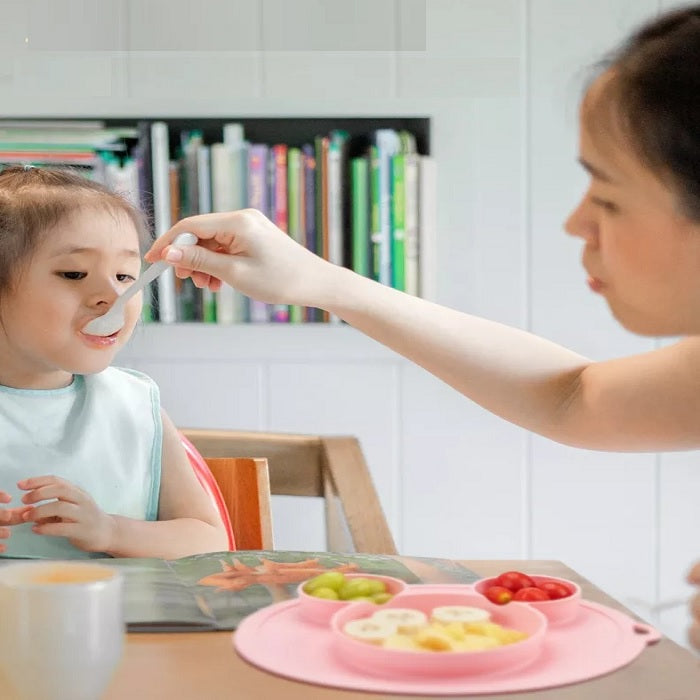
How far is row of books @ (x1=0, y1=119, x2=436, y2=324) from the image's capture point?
88.5 inches

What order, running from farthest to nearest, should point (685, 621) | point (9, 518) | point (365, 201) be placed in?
1. point (685, 621)
2. point (365, 201)
3. point (9, 518)

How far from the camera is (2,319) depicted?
128 centimetres

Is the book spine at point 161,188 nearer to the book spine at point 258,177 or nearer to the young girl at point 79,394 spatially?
the book spine at point 258,177

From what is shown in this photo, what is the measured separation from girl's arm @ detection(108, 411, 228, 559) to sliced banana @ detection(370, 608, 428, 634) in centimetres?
51

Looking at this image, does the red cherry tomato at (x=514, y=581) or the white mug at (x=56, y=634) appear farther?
the red cherry tomato at (x=514, y=581)

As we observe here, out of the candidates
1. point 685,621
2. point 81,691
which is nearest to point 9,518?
point 81,691

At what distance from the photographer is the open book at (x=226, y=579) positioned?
2.58ft

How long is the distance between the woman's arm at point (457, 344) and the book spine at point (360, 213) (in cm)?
115

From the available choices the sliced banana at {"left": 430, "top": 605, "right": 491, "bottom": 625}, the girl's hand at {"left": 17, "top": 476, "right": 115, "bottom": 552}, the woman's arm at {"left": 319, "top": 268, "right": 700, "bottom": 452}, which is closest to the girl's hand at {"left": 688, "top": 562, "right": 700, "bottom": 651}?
the sliced banana at {"left": 430, "top": 605, "right": 491, "bottom": 625}

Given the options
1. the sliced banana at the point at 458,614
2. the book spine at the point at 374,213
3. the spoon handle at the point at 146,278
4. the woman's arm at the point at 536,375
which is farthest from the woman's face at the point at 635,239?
the book spine at the point at 374,213

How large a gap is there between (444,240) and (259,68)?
534 millimetres

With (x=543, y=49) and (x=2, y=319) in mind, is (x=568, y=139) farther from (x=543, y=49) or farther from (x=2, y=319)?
(x=2, y=319)

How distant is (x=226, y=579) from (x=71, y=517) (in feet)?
0.99

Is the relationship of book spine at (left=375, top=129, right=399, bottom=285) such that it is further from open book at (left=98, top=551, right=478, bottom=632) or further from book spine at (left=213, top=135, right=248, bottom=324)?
open book at (left=98, top=551, right=478, bottom=632)
